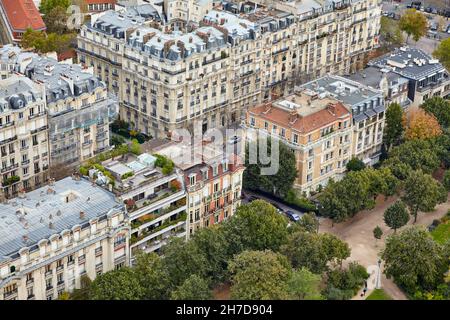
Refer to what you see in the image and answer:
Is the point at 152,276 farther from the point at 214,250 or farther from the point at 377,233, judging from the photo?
the point at 377,233

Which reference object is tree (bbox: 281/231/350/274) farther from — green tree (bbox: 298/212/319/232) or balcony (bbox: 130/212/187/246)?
balcony (bbox: 130/212/187/246)

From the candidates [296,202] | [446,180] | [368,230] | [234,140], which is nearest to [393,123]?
[446,180]

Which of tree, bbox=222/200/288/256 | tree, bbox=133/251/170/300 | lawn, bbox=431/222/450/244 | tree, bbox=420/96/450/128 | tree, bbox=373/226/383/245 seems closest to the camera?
tree, bbox=133/251/170/300

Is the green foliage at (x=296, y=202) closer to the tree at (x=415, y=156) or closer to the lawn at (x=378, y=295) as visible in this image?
the tree at (x=415, y=156)

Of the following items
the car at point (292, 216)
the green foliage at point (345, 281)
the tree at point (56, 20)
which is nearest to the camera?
the green foliage at point (345, 281)

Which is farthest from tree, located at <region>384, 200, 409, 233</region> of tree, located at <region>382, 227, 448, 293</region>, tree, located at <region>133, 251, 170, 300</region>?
tree, located at <region>133, 251, 170, 300</region>

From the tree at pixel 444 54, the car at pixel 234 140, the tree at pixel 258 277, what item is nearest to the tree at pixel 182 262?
the tree at pixel 258 277

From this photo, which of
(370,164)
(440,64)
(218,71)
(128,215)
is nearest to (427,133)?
(370,164)

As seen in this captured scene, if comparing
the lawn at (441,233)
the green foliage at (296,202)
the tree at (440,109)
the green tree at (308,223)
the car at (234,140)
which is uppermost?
the tree at (440,109)
